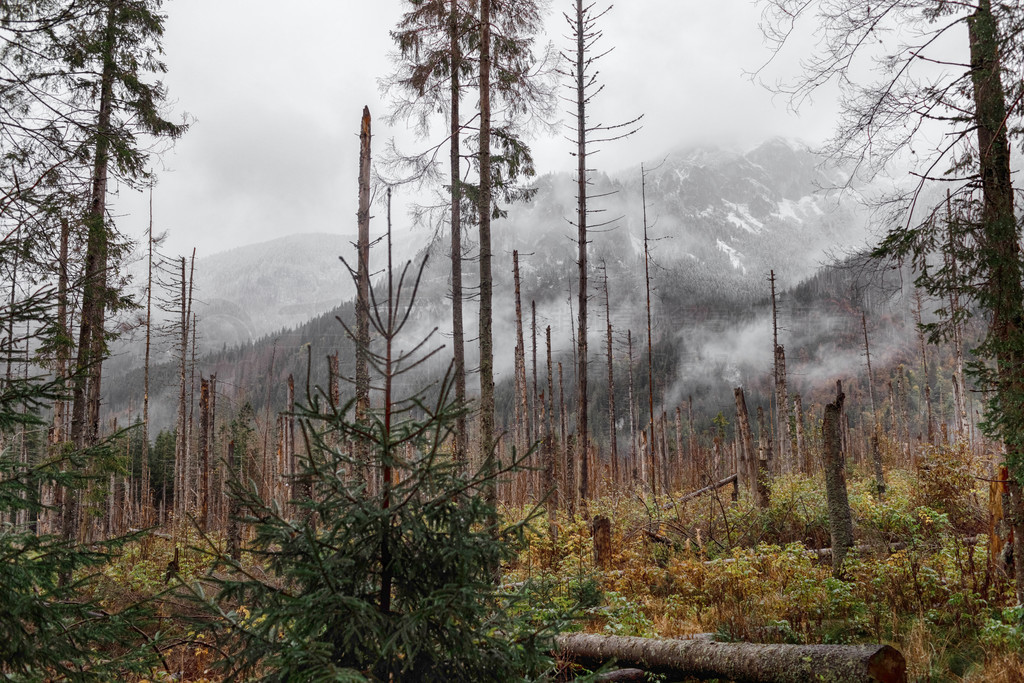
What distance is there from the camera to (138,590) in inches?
525

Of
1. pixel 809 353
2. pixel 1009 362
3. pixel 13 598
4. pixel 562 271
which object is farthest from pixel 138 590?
pixel 562 271

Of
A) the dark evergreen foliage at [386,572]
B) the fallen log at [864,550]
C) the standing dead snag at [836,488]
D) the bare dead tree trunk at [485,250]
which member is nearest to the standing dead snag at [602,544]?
the fallen log at [864,550]

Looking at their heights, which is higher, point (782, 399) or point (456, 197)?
point (456, 197)

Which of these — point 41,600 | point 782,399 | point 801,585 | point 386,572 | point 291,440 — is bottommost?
point 801,585

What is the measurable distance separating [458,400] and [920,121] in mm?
5620

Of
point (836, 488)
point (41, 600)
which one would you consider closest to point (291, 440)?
point (836, 488)

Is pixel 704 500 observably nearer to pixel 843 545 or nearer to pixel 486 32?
pixel 843 545

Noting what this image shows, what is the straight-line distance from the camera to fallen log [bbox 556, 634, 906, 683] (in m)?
4.72

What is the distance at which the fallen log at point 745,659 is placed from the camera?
4.72m

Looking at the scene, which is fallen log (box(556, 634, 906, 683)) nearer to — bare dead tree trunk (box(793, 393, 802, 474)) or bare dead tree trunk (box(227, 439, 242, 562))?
bare dead tree trunk (box(227, 439, 242, 562))

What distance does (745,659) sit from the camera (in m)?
5.34

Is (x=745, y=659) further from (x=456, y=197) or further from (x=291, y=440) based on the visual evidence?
(x=291, y=440)

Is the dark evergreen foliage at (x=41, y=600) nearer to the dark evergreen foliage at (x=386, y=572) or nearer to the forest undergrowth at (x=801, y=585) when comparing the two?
the forest undergrowth at (x=801, y=585)

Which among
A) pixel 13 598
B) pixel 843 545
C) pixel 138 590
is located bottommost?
pixel 138 590
